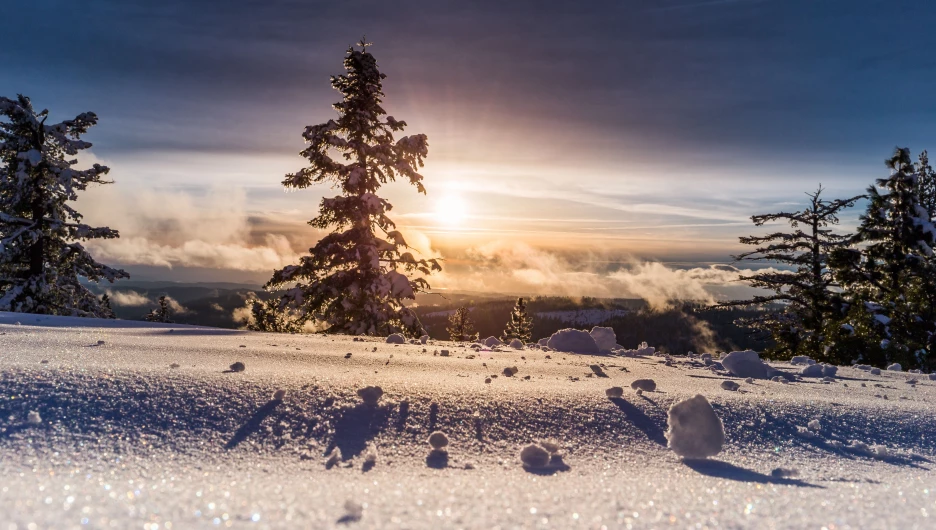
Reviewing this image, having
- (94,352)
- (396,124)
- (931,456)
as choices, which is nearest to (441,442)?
(931,456)

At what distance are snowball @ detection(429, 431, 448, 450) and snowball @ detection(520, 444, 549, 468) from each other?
1.01 ft

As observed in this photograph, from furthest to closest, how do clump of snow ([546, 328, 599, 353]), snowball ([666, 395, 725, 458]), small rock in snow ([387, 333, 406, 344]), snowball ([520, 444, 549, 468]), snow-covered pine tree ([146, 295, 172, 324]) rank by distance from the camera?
snow-covered pine tree ([146, 295, 172, 324])
clump of snow ([546, 328, 599, 353])
small rock in snow ([387, 333, 406, 344])
snowball ([666, 395, 725, 458])
snowball ([520, 444, 549, 468])

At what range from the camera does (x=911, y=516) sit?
1518 millimetres

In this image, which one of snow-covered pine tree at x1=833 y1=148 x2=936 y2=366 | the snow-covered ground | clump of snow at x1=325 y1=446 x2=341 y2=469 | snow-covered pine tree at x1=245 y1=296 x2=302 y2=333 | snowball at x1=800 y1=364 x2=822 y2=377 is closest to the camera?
the snow-covered ground

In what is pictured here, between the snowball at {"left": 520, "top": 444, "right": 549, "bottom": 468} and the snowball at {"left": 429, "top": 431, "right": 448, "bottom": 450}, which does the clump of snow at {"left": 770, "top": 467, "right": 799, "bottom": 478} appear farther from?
the snowball at {"left": 429, "top": 431, "right": 448, "bottom": 450}

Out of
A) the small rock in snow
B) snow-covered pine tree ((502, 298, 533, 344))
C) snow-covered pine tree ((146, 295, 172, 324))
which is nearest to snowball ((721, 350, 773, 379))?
the small rock in snow

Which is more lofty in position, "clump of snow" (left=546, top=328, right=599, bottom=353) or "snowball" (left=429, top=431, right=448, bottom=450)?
"clump of snow" (left=546, top=328, right=599, bottom=353)

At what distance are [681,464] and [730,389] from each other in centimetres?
179

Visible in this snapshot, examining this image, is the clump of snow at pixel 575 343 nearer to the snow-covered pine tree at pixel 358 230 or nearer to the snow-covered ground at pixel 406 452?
the snow-covered ground at pixel 406 452

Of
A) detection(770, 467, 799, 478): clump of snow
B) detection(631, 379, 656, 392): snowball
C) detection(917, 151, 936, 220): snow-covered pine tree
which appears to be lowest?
detection(770, 467, 799, 478): clump of snow

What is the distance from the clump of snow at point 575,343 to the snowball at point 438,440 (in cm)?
435

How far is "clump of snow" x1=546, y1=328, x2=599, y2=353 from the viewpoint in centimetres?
635

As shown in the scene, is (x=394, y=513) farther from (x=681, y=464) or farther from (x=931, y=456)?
(x=931, y=456)

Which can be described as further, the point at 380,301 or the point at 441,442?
the point at 380,301
